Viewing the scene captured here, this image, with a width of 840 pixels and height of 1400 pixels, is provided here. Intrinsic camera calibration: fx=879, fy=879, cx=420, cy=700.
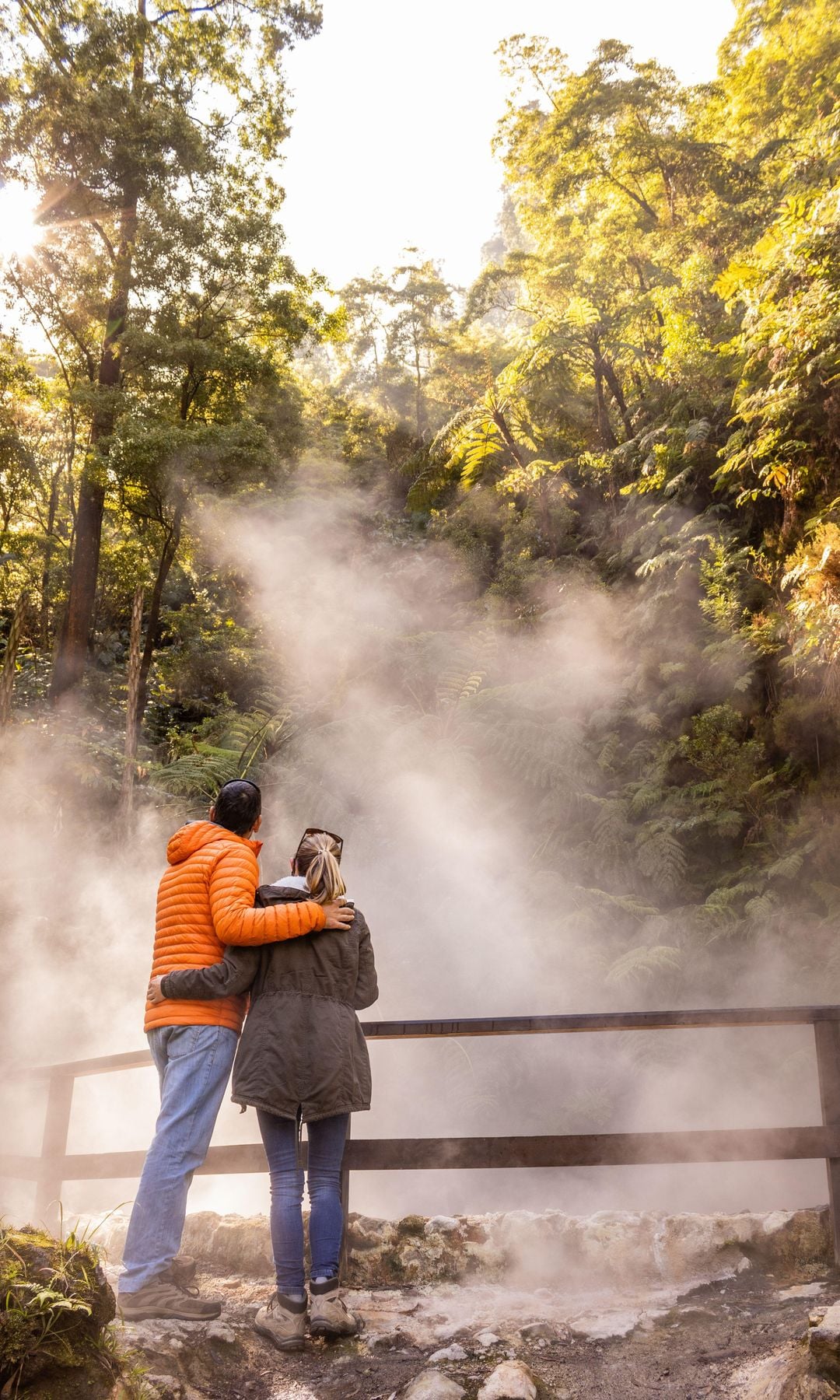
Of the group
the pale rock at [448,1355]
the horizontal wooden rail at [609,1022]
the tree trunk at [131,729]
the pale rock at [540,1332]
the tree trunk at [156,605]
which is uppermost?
the tree trunk at [156,605]

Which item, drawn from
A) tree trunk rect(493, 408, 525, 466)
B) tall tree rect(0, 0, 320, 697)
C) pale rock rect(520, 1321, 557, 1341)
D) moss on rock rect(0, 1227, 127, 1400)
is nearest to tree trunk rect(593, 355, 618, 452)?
tree trunk rect(493, 408, 525, 466)

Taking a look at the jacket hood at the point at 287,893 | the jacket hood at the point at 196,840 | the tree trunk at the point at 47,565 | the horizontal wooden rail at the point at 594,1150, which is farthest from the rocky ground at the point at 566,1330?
the tree trunk at the point at 47,565

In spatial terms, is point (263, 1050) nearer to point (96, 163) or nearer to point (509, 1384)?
point (509, 1384)

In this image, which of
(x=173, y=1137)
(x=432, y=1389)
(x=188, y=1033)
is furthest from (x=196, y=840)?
(x=432, y=1389)

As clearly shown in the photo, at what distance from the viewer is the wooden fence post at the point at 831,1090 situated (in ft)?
10.3

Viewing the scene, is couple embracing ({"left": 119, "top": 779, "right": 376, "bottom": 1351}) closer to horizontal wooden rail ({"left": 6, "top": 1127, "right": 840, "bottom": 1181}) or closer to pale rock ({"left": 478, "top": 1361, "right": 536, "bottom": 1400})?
horizontal wooden rail ({"left": 6, "top": 1127, "right": 840, "bottom": 1181})

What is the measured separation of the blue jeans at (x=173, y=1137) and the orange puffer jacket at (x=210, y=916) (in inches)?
2.6

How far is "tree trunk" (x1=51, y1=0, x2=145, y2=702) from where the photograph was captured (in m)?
12.1

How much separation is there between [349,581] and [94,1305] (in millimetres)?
13557

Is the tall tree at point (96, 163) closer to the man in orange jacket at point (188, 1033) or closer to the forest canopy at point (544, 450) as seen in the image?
the forest canopy at point (544, 450)

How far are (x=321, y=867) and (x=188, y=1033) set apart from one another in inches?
28.5

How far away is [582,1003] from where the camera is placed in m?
7.27

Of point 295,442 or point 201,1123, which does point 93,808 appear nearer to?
point 295,442

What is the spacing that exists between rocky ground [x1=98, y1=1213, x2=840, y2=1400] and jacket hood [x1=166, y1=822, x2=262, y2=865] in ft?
4.75
